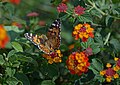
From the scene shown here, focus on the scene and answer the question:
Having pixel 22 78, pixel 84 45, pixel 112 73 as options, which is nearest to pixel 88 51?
pixel 84 45

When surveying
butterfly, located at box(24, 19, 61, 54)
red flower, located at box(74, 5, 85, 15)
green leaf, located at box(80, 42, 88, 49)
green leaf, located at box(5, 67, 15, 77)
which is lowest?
green leaf, located at box(5, 67, 15, 77)

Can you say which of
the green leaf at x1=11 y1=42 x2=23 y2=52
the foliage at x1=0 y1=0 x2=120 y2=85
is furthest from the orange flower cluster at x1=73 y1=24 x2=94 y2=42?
the green leaf at x1=11 y1=42 x2=23 y2=52

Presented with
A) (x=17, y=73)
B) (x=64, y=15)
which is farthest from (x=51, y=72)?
(x=64, y=15)

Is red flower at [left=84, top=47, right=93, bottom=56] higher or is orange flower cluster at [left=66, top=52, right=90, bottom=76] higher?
red flower at [left=84, top=47, right=93, bottom=56]

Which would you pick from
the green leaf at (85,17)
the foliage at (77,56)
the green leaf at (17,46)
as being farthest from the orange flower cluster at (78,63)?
the green leaf at (17,46)

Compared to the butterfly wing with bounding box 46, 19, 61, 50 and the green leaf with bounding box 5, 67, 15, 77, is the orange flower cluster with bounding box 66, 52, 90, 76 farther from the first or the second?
the green leaf with bounding box 5, 67, 15, 77

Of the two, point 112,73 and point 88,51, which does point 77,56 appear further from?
point 112,73
